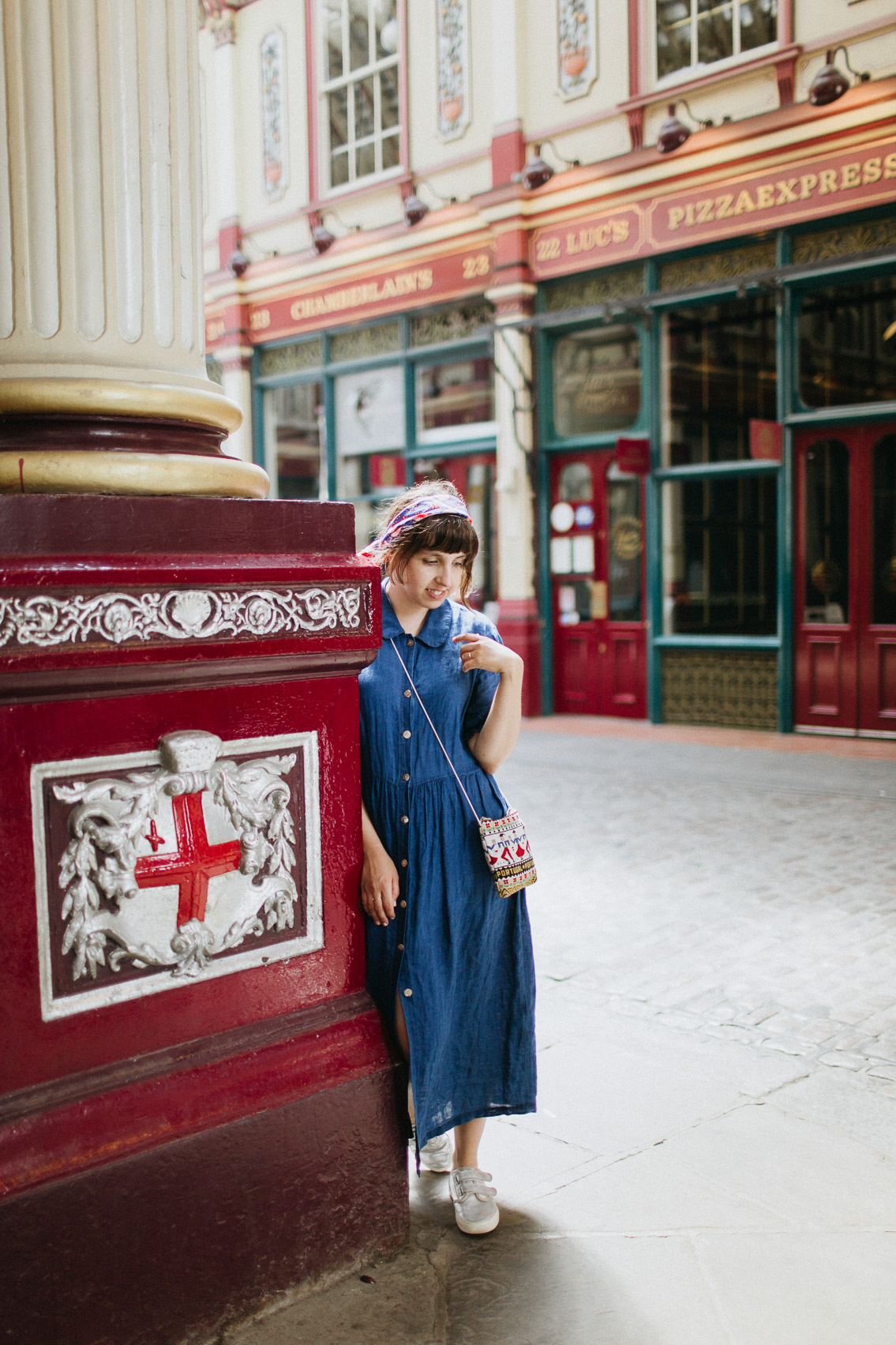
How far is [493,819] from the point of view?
268 centimetres

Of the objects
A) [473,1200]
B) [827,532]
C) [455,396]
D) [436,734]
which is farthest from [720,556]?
[473,1200]

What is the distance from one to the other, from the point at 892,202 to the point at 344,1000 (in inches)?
335

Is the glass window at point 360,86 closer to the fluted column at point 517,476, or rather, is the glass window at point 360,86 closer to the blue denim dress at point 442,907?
the fluted column at point 517,476

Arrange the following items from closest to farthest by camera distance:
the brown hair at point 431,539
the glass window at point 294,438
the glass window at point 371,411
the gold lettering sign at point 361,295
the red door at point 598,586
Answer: the brown hair at point 431,539
the red door at point 598,586
the gold lettering sign at point 361,295
the glass window at point 371,411
the glass window at point 294,438

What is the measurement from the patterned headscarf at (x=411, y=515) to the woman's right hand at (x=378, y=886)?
2.12ft

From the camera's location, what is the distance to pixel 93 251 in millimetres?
2297

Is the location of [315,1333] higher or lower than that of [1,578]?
lower

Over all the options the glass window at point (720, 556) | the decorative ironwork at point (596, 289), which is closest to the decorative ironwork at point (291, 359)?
the decorative ironwork at point (596, 289)

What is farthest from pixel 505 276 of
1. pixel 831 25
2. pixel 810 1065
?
pixel 810 1065

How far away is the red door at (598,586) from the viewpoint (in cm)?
1111

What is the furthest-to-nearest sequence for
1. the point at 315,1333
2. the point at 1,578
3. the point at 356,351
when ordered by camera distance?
the point at 356,351 < the point at 315,1333 < the point at 1,578

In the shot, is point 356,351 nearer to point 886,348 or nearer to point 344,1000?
point 886,348

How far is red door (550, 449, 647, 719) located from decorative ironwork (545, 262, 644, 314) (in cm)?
141

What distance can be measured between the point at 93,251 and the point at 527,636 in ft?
30.8
